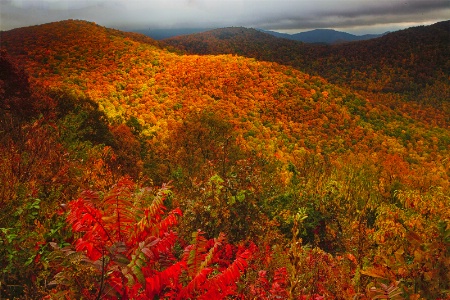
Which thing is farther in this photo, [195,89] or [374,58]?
[374,58]

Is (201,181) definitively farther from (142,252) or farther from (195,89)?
(195,89)

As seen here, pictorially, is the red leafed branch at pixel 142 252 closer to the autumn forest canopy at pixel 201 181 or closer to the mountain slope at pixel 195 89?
the autumn forest canopy at pixel 201 181

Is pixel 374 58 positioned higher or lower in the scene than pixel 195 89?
higher

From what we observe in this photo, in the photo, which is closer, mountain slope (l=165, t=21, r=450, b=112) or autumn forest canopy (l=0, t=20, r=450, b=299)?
autumn forest canopy (l=0, t=20, r=450, b=299)

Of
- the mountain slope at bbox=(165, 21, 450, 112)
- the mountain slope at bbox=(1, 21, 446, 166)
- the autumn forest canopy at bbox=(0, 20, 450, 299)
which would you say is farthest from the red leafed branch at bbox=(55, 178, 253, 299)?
the mountain slope at bbox=(165, 21, 450, 112)

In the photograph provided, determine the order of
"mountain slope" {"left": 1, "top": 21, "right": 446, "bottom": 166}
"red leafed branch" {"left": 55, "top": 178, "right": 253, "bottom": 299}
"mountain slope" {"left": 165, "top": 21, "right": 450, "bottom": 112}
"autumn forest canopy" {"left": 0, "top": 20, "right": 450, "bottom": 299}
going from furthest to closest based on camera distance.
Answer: "mountain slope" {"left": 165, "top": 21, "right": 450, "bottom": 112} < "mountain slope" {"left": 1, "top": 21, "right": 446, "bottom": 166} < "autumn forest canopy" {"left": 0, "top": 20, "right": 450, "bottom": 299} < "red leafed branch" {"left": 55, "top": 178, "right": 253, "bottom": 299}

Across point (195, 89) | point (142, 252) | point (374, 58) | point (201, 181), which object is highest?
point (374, 58)

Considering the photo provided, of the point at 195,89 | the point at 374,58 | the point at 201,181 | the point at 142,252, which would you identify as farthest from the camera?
the point at 374,58

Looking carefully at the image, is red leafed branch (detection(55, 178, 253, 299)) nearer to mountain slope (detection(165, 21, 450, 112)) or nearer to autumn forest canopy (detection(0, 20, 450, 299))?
autumn forest canopy (detection(0, 20, 450, 299))

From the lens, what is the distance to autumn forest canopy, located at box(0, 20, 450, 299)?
3635 millimetres

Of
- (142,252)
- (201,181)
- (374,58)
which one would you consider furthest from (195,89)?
(374,58)

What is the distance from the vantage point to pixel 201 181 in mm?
9336

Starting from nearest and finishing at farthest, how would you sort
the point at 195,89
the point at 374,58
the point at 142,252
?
the point at 142,252 < the point at 195,89 < the point at 374,58

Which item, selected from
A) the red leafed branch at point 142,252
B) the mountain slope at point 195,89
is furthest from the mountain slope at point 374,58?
the red leafed branch at point 142,252
